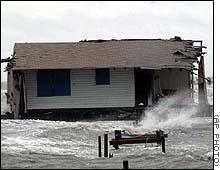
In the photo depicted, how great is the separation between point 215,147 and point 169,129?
955 cm

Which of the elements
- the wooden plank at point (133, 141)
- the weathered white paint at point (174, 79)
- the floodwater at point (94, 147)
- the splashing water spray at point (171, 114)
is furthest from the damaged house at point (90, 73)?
the wooden plank at point (133, 141)

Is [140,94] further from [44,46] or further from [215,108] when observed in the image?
[215,108]

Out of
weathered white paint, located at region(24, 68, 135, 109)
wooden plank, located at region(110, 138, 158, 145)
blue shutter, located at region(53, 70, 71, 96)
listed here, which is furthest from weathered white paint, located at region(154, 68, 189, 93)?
wooden plank, located at region(110, 138, 158, 145)

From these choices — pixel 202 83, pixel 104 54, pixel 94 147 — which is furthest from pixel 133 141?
pixel 202 83

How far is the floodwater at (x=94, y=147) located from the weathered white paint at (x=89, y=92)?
2452 millimetres

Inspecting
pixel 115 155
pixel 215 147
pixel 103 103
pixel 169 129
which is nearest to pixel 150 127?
pixel 169 129

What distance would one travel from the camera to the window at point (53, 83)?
69.2 feet

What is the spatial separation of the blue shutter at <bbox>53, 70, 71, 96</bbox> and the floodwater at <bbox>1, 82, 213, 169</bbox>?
3643 millimetres

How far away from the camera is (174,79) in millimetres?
22984

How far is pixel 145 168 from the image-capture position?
27.4 feet

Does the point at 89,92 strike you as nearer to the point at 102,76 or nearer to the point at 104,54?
the point at 102,76

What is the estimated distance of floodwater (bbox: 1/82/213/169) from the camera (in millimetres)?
8805

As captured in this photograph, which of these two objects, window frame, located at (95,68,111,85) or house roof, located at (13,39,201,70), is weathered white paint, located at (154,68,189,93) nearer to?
house roof, located at (13,39,201,70)

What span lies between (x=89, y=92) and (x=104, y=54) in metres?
1.79
